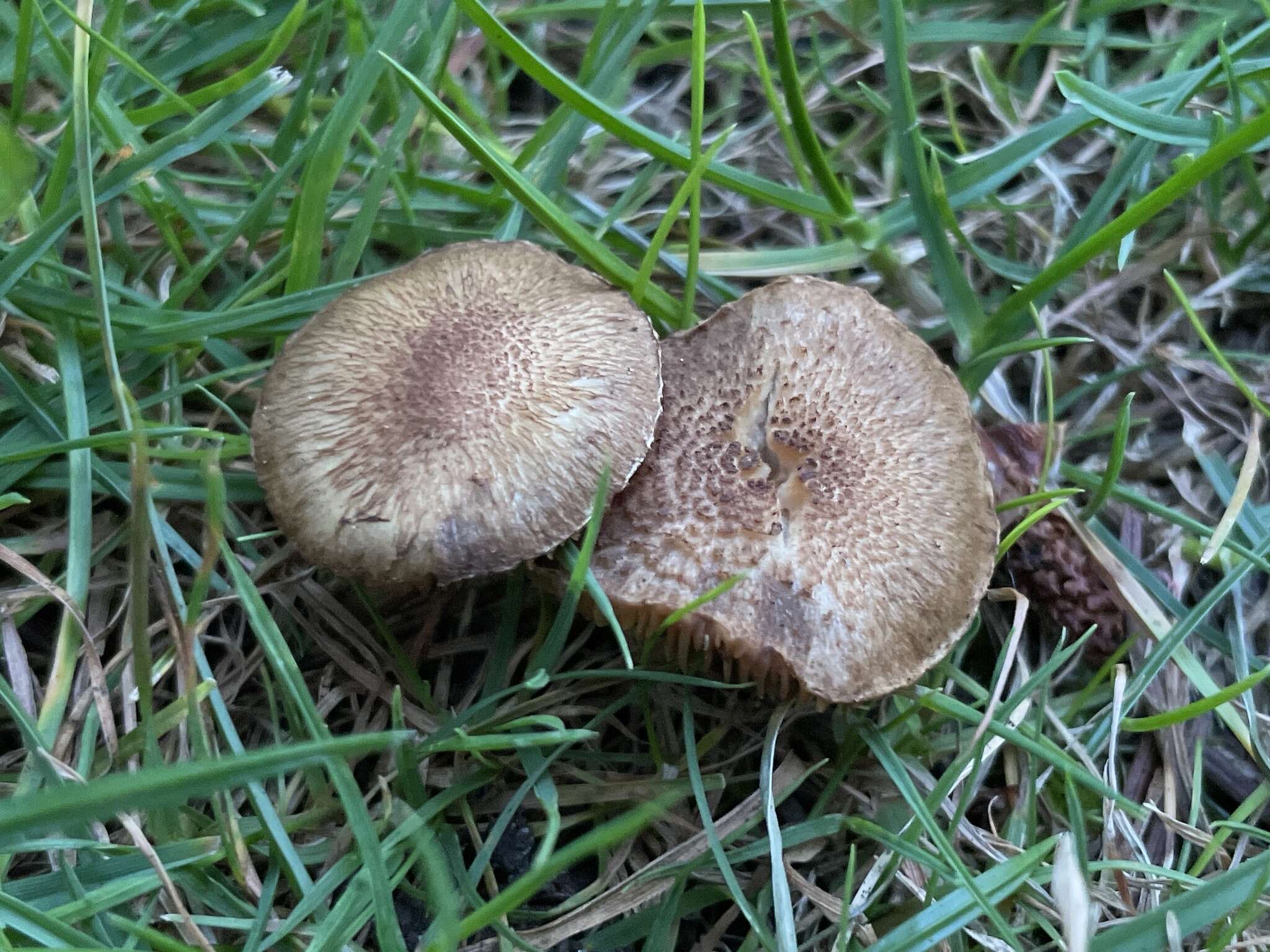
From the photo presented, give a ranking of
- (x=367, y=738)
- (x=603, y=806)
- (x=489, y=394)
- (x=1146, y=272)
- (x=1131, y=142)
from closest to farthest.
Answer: (x=367, y=738)
(x=489, y=394)
(x=603, y=806)
(x=1131, y=142)
(x=1146, y=272)

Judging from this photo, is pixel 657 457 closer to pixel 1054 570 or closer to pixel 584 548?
pixel 584 548

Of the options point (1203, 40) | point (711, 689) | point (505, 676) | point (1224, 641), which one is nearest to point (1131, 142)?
point (1203, 40)

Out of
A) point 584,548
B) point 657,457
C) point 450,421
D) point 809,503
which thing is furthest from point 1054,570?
point 450,421

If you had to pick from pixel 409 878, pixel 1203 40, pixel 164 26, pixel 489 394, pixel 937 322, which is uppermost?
pixel 164 26

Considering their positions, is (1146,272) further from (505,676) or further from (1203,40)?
(505,676)

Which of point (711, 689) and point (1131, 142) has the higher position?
point (1131, 142)

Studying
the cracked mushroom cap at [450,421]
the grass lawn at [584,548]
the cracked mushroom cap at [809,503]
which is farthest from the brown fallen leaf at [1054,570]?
the cracked mushroom cap at [450,421]

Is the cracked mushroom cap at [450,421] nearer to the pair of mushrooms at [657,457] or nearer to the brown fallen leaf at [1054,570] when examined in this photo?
the pair of mushrooms at [657,457]
